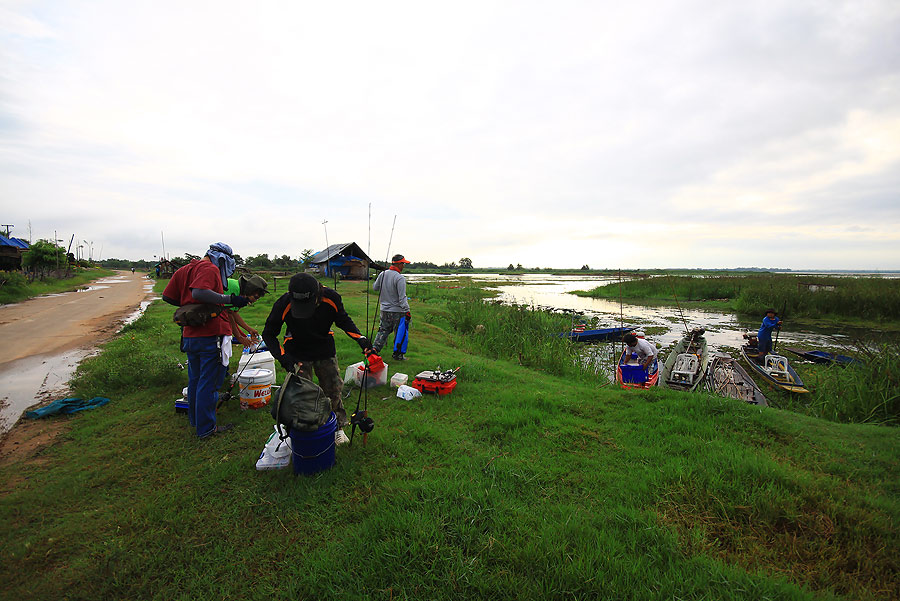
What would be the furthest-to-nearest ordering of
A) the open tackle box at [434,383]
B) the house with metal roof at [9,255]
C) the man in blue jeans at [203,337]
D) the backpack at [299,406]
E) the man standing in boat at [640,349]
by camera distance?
the house with metal roof at [9,255] < the man standing in boat at [640,349] < the open tackle box at [434,383] < the man in blue jeans at [203,337] < the backpack at [299,406]

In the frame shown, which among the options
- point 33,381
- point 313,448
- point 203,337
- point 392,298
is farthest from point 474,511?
point 33,381

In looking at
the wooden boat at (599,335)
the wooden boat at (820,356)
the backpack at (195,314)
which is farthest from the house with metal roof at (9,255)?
the wooden boat at (820,356)

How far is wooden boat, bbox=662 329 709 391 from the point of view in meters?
7.94

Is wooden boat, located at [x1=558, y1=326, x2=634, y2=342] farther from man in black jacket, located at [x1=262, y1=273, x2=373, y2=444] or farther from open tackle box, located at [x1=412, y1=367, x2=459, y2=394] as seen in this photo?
man in black jacket, located at [x1=262, y1=273, x2=373, y2=444]

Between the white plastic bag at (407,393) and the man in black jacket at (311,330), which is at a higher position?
the man in black jacket at (311,330)

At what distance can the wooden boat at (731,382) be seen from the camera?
7.66 metres

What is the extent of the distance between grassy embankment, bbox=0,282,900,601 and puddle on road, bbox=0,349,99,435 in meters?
1.51

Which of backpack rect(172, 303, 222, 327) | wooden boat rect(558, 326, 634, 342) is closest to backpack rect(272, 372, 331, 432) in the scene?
backpack rect(172, 303, 222, 327)

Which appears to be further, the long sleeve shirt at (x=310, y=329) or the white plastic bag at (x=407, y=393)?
the white plastic bag at (x=407, y=393)

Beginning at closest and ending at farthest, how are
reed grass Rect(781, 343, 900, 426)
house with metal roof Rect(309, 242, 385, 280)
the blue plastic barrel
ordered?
the blue plastic barrel → reed grass Rect(781, 343, 900, 426) → house with metal roof Rect(309, 242, 385, 280)

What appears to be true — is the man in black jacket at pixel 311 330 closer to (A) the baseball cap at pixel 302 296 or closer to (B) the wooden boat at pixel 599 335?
(A) the baseball cap at pixel 302 296

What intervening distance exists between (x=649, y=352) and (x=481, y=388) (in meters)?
4.47

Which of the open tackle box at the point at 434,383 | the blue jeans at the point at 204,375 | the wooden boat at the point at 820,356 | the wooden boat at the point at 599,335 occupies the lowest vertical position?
the wooden boat at the point at 820,356

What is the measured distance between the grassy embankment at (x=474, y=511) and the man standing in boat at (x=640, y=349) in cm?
309
